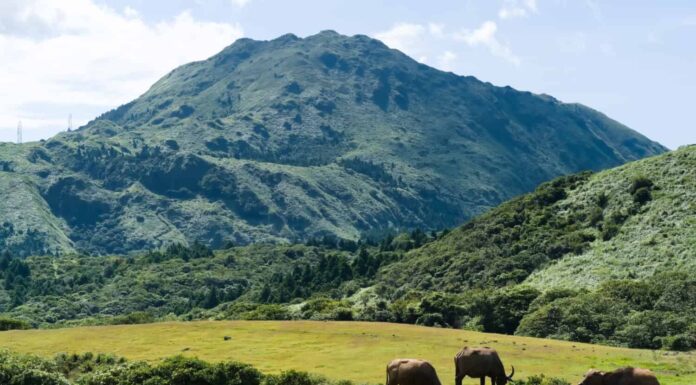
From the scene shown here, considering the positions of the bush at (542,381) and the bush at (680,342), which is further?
the bush at (680,342)

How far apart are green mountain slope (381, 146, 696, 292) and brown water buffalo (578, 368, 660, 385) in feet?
245

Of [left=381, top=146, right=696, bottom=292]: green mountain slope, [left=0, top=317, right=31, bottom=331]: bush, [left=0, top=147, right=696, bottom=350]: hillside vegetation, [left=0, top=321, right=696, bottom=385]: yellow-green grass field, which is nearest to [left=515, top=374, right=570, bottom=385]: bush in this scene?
[left=0, top=321, right=696, bottom=385]: yellow-green grass field

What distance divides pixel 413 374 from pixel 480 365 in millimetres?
5715

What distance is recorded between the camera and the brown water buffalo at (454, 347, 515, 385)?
44000 mm

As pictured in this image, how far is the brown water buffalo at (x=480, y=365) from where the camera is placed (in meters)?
44.0

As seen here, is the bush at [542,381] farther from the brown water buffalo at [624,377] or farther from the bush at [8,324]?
the bush at [8,324]

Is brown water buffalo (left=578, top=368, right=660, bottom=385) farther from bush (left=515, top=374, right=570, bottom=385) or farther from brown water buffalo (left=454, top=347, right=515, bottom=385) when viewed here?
bush (left=515, top=374, right=570, bottom=385)

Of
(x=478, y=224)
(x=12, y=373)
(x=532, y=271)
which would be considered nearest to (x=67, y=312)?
(x=478, y=224)

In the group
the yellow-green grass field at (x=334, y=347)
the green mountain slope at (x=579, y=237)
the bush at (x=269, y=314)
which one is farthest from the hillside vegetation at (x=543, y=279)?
the yellow-green grass field at (x=334, y=347)

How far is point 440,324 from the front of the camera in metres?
102

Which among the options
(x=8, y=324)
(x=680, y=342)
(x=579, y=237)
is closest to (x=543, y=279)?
(x=579, y=237)

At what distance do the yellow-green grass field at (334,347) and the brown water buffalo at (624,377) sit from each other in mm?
14050

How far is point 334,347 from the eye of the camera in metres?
71.1

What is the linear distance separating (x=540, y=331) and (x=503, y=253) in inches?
2046
